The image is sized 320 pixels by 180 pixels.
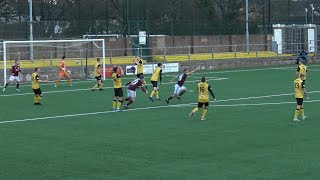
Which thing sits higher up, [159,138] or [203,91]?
[203,91]

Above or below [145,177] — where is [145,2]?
above

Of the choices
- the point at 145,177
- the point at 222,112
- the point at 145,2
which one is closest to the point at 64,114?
the point at 222,112

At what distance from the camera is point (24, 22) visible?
53.1 metres

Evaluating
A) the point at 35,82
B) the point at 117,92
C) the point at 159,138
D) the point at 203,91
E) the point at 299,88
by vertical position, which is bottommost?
the point at 159,138

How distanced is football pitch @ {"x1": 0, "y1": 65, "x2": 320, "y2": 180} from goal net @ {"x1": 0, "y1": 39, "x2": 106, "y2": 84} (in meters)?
9.19

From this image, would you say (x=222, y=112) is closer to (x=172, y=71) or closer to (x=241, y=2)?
(x=172, y=71)

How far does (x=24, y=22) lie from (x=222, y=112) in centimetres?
2936

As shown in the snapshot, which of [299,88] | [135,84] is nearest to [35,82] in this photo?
[135,84]

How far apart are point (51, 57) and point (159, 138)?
28291mm

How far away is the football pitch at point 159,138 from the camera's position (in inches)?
634

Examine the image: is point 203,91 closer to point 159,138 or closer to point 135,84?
point 159,138

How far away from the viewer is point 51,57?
158 feet

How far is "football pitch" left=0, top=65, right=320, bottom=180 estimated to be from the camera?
16094mm

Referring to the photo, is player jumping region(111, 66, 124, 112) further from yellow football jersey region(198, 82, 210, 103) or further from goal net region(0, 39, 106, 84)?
goal net region(0, 39, 106, 84)
